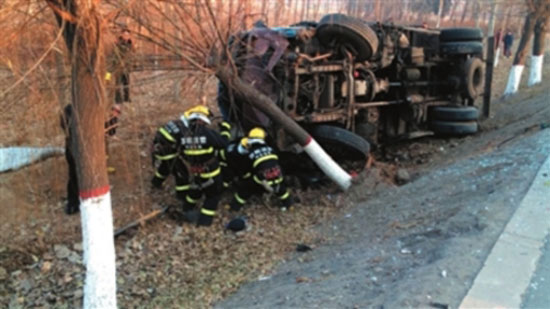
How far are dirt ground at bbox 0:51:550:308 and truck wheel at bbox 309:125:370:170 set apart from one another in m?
0.34

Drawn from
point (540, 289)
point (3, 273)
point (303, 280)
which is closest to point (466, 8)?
point (303, 280)

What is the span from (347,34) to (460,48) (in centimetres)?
312

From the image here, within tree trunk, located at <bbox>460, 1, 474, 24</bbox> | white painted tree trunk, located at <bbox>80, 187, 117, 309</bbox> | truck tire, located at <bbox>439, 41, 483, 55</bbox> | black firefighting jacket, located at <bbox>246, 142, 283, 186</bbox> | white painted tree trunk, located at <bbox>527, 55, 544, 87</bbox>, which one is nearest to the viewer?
white painted tree trunk, located at <bbox>80, 187, 117, 309</bbox>

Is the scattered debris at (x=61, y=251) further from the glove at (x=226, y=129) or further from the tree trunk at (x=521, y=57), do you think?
the tree trunk at (x=521, y=57)

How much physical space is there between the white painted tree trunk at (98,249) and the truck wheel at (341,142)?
143 inches

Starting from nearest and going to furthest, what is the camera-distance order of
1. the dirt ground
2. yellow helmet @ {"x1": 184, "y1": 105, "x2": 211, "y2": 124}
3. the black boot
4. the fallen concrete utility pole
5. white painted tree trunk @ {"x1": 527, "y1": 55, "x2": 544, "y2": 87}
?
the dirt ground < the fallen concrete utility pole < yellow helmet @ {"x1": 184, "y1": 105, "x2": 211, "y2": 124} < the black boot < white painted tree trunk @ {"x1": 527, "y1": 55, "x2": 544, "y2": 87}

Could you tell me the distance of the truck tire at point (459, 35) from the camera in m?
8.63

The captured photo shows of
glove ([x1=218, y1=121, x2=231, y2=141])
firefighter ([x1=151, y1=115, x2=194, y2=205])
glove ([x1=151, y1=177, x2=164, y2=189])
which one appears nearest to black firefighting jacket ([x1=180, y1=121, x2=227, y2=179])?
firefighter ([x1=151, y1=115, x2=194, y2=205])

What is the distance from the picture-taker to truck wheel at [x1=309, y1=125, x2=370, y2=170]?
6586mm

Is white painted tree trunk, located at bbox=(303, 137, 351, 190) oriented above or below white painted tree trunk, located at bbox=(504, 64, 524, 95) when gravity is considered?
below

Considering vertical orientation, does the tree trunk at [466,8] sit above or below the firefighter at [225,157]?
above

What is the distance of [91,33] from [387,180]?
4.54 m

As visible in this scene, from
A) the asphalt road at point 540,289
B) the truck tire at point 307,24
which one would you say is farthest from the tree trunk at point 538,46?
the asphalt road at point 540,289

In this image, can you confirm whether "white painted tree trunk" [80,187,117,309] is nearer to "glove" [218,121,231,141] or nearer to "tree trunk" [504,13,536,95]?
"glove" [218,121,231,141]
